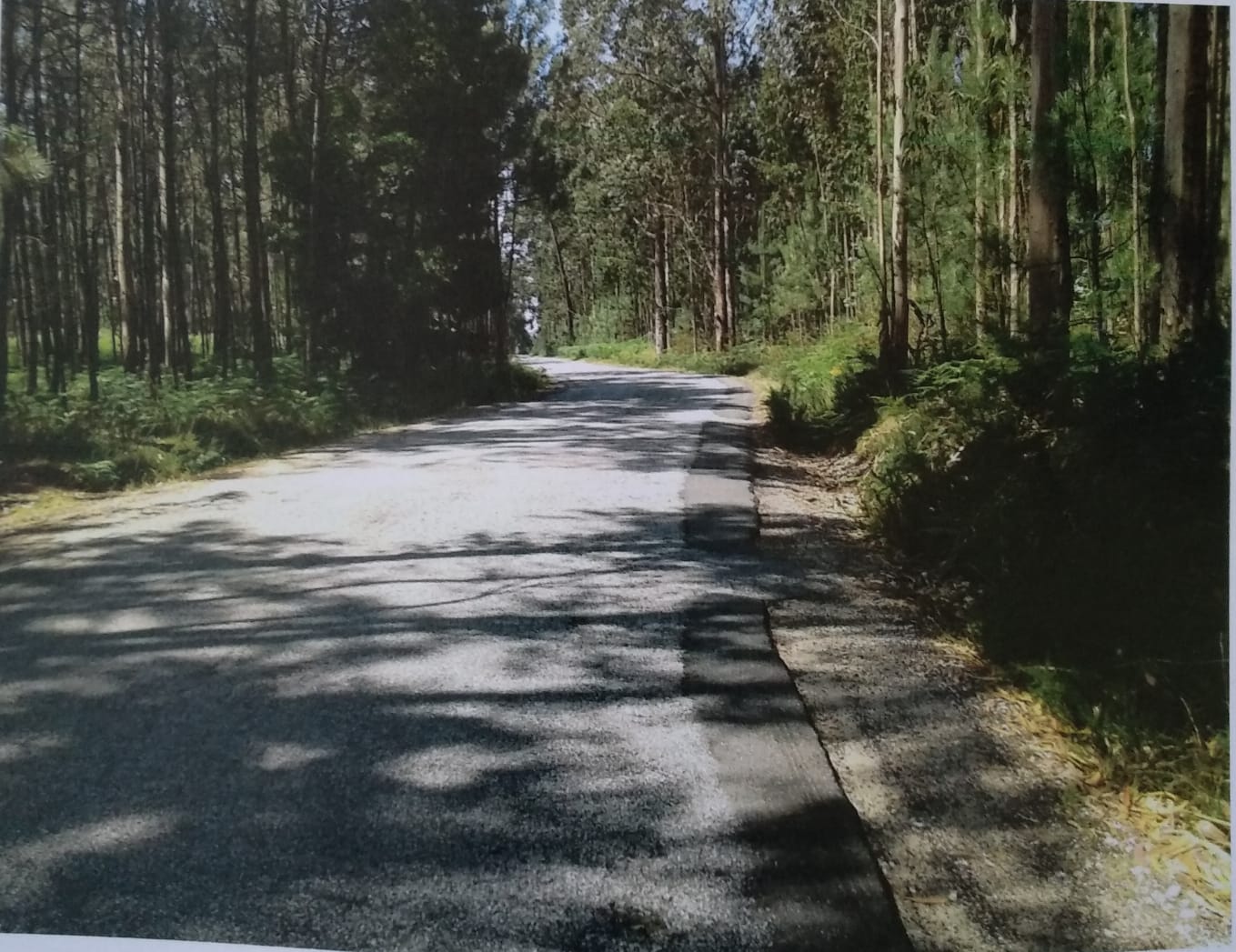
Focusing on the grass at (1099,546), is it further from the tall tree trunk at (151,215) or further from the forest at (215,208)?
the tall tree trunk at (151,215)

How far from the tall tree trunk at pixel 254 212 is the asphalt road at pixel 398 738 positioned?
53cm

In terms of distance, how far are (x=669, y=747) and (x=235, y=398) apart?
2.17 meters

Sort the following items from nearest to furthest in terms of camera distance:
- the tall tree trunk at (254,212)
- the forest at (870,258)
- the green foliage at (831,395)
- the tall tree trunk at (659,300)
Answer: the forest at (870,258) → the tall tree trunk at (254,212) → the green foliage at (831,395) → the tall tree trunk at (659,300)

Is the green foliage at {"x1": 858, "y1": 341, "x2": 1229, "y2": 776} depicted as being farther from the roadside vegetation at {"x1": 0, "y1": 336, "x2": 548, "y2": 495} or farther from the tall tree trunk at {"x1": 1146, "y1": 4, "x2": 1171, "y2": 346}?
the roadside vegetation at {"x1": 0, "y1": 336, "x2": 548, "y2": 495}

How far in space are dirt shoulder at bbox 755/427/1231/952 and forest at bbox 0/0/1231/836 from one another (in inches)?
5.7

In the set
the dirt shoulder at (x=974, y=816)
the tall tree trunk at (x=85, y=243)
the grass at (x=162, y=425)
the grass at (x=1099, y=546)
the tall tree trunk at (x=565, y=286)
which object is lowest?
the dirt shoulder at (x=974, y=816)

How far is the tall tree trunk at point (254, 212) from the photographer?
3.18m

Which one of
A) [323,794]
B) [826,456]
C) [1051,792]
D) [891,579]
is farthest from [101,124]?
[826,456]

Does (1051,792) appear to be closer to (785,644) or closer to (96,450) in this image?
(785,644)

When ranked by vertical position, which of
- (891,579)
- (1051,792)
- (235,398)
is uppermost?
(235,398)

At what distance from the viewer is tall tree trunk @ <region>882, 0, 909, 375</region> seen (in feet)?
15.0

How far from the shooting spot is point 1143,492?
2715 mm

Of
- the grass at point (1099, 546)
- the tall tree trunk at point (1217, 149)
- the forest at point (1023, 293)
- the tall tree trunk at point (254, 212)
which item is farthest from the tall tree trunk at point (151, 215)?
the tall tree trunk at point (1217, 149)

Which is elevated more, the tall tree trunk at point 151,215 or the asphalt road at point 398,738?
the tall tree trunk at point 151,215
